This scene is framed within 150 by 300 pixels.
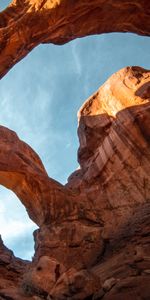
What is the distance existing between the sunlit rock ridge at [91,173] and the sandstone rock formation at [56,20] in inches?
2.6

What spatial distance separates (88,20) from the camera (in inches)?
1024

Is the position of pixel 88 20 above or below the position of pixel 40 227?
above

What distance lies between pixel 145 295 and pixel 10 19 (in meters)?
19.7

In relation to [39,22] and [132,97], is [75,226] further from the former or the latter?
[39,22]

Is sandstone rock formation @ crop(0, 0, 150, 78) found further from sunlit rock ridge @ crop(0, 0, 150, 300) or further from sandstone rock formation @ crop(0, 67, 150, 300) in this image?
sandstone rock formation @ crop(0, 67, 150, 300)

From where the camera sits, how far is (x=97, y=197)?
26.2 m

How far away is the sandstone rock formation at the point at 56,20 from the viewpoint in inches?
894

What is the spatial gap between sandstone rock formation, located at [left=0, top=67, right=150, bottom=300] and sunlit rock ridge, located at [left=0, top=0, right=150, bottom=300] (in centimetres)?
7

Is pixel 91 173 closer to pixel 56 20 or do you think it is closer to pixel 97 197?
pixel 97 197

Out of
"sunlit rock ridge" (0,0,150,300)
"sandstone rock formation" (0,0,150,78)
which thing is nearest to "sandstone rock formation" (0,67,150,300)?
"sunlit rock ridge" (0,0,150,300)

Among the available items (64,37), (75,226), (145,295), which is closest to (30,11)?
(64,37)

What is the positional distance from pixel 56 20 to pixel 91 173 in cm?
1265

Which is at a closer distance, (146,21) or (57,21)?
(57,21)

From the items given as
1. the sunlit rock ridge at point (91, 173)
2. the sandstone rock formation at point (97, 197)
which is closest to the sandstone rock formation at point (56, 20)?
the sunlit rock ridge at point (91, 173)
